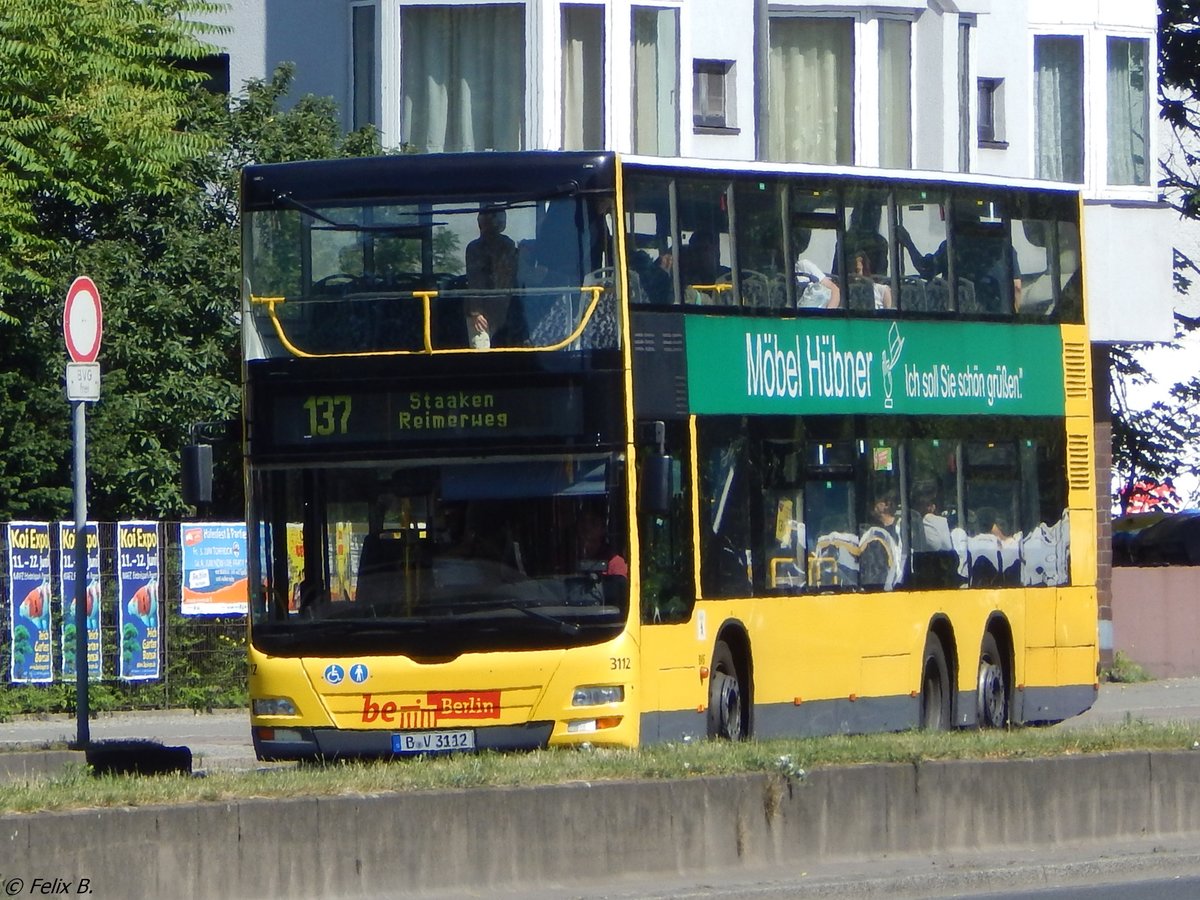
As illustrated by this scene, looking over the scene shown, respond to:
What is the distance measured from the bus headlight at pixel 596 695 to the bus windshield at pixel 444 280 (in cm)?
208

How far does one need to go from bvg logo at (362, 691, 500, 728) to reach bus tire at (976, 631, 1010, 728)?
6.09 metres

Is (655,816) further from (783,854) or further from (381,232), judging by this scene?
(381,232)

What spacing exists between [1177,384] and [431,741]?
2636 centimetres

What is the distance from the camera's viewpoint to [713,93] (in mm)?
25312

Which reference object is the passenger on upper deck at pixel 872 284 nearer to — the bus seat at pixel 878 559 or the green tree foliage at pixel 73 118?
the bus seat at pixel 878 559

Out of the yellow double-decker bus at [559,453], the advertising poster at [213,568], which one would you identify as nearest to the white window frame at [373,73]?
the advertising poster at [213,568]

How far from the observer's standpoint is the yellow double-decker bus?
1428 cm

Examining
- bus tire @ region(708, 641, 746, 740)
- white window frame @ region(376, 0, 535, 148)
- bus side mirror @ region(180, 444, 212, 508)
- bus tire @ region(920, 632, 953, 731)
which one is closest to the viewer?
bus side mirror @ region(180, 444, 212, 508)

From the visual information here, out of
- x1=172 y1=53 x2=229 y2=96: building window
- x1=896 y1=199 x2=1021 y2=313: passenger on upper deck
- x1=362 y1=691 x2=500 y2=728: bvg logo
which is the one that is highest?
x1=172 y1=53 x2=229 y2=96: building window

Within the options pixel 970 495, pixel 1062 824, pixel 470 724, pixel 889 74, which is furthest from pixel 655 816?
pixel 889 74

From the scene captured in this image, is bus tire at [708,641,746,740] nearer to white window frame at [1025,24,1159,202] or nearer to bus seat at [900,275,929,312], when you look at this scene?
bus seat at [900,275,929,312]

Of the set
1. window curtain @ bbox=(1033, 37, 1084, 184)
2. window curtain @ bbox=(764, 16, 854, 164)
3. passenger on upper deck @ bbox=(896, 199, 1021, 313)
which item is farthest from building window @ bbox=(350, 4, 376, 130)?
passenger on upper deck @ bbox=(896, 199, 1021, 313)

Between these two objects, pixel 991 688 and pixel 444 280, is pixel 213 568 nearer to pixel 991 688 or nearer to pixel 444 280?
pixel 991 688

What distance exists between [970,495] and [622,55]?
7691mm
